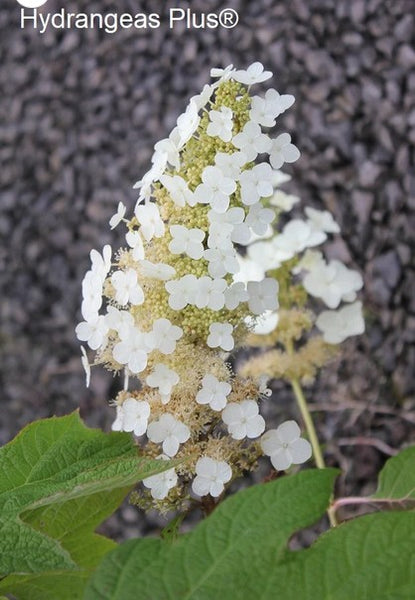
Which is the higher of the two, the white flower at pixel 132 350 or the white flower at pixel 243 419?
the white flower at pixel 132 350

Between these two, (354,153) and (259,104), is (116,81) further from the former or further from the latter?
(259,104)

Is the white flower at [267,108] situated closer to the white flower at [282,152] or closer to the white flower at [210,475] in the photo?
the white flower at [282,152]

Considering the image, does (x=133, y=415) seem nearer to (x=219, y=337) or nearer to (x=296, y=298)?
(x=219, y=337)

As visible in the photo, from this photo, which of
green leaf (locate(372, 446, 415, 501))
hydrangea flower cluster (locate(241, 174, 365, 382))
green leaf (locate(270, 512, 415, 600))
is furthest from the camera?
hydrangea flower cluster (locate(241, 174, 365, 382))

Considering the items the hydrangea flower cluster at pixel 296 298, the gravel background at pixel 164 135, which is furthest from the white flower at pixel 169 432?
the gravel background at pixel 164 135

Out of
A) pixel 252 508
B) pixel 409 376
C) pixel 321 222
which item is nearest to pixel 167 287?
pixel 252 508

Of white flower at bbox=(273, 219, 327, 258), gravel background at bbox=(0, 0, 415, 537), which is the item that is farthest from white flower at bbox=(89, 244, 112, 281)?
gravel background at bbox=(0, 0, 415, 537)

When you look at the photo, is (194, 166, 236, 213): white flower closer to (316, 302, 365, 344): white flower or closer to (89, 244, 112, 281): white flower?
(89, 244, 112, 281): white flower
